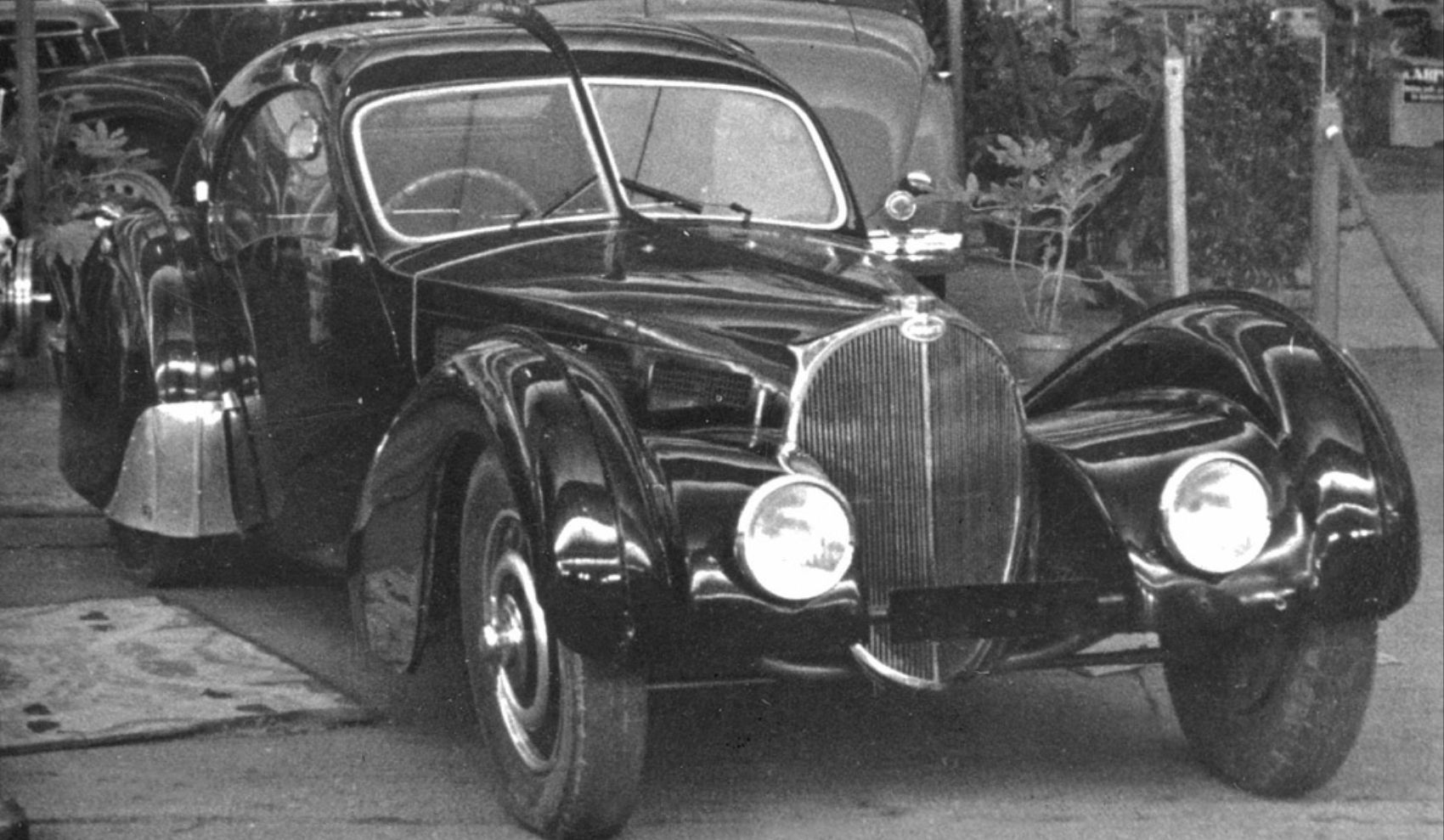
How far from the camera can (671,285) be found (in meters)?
4.98

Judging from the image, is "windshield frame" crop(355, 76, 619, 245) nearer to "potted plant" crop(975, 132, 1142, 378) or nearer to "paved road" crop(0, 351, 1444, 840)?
"paved road" crop(0, 351, 1444, 840)

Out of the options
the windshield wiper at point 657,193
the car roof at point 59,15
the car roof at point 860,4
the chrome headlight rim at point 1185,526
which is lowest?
the chrome headlight rim at point 1185,526

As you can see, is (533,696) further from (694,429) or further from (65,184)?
(65,184)

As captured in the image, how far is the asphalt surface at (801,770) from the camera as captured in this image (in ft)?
14.9

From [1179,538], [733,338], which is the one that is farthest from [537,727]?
[1179,538]

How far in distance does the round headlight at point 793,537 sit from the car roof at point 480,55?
72.1 inches

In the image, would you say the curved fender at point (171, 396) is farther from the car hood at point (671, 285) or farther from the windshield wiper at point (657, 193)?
the windshield wiper at point (657, 193)

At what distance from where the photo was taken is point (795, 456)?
444cm

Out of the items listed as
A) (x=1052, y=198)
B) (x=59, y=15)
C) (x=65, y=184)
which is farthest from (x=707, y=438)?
(x=59, y=15)

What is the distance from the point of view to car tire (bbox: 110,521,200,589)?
664 cm

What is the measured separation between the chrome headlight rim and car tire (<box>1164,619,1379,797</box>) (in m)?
0.19

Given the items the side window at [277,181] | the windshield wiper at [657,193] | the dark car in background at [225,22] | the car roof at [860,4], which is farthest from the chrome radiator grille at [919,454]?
the dark car in background at [225,22]

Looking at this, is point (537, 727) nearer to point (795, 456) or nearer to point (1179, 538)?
point (795, 456)

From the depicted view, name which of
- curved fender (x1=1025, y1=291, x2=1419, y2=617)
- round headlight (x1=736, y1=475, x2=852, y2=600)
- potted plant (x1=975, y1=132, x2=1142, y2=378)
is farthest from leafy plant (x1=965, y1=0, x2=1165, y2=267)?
round headlight (x1=736, y1=475, x2=852, y2=600)
